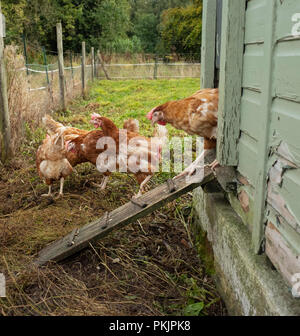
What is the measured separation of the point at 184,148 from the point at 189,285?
331 cm

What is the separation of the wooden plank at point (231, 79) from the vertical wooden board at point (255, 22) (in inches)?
2.4

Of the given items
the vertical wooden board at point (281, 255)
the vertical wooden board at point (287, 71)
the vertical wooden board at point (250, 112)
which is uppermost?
the vertical wooden board at point (287, 71)

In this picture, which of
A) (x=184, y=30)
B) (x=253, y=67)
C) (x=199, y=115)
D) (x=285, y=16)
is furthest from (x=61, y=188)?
(x=184, y=30)

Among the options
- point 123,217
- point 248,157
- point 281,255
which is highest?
point 248,157

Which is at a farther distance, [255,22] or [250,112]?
[250,112]

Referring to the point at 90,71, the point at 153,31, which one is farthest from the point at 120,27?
the point at 90,71

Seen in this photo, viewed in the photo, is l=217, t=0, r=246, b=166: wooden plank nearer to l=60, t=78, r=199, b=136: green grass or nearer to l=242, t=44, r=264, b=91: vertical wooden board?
l=242, t=44, r=264, b=91: vertical wooden board

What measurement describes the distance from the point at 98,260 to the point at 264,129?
186 centimetres

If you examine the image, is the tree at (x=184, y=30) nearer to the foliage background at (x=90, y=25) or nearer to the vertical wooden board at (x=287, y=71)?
the foliage background at (x=90, y=25)

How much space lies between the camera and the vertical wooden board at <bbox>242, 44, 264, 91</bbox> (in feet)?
6.39

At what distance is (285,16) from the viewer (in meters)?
1.53

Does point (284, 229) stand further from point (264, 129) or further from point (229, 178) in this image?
point (229, 178)

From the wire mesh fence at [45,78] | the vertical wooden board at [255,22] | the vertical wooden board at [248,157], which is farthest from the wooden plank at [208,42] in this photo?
the wire mesh fence at [45,78]

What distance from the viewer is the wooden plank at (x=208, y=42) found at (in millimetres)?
3086
